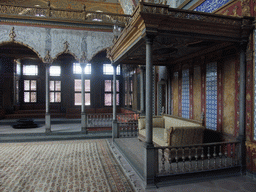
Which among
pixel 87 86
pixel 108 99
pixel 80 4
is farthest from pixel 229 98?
pixel 80 4

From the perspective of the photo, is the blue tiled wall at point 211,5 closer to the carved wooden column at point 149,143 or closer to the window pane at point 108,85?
the carved wooden column at point 149,143

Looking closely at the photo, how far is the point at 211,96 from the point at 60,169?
13.2 feet

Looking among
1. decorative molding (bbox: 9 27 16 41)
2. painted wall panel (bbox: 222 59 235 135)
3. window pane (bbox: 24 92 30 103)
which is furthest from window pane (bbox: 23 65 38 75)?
painted wall panel (bbox: 222 59 235 135)

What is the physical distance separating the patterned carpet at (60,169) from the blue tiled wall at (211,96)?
2.57 m

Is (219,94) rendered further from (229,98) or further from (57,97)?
(57,97)

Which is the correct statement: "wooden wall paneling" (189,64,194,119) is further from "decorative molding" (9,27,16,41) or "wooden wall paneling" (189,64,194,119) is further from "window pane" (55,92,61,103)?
"window pane" (55,92,61,103)

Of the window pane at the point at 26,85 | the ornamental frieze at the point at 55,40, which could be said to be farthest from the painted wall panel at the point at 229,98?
the window pane at the point at 26,85

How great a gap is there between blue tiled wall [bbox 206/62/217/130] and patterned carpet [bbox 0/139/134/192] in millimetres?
2573

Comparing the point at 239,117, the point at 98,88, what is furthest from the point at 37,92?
the point at 239,117

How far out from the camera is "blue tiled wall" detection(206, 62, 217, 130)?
483 cm

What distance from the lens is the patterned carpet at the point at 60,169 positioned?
353cm

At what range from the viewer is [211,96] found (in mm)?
4938

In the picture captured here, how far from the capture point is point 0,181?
3752 millimetres

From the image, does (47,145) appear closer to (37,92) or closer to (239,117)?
(239,117)
